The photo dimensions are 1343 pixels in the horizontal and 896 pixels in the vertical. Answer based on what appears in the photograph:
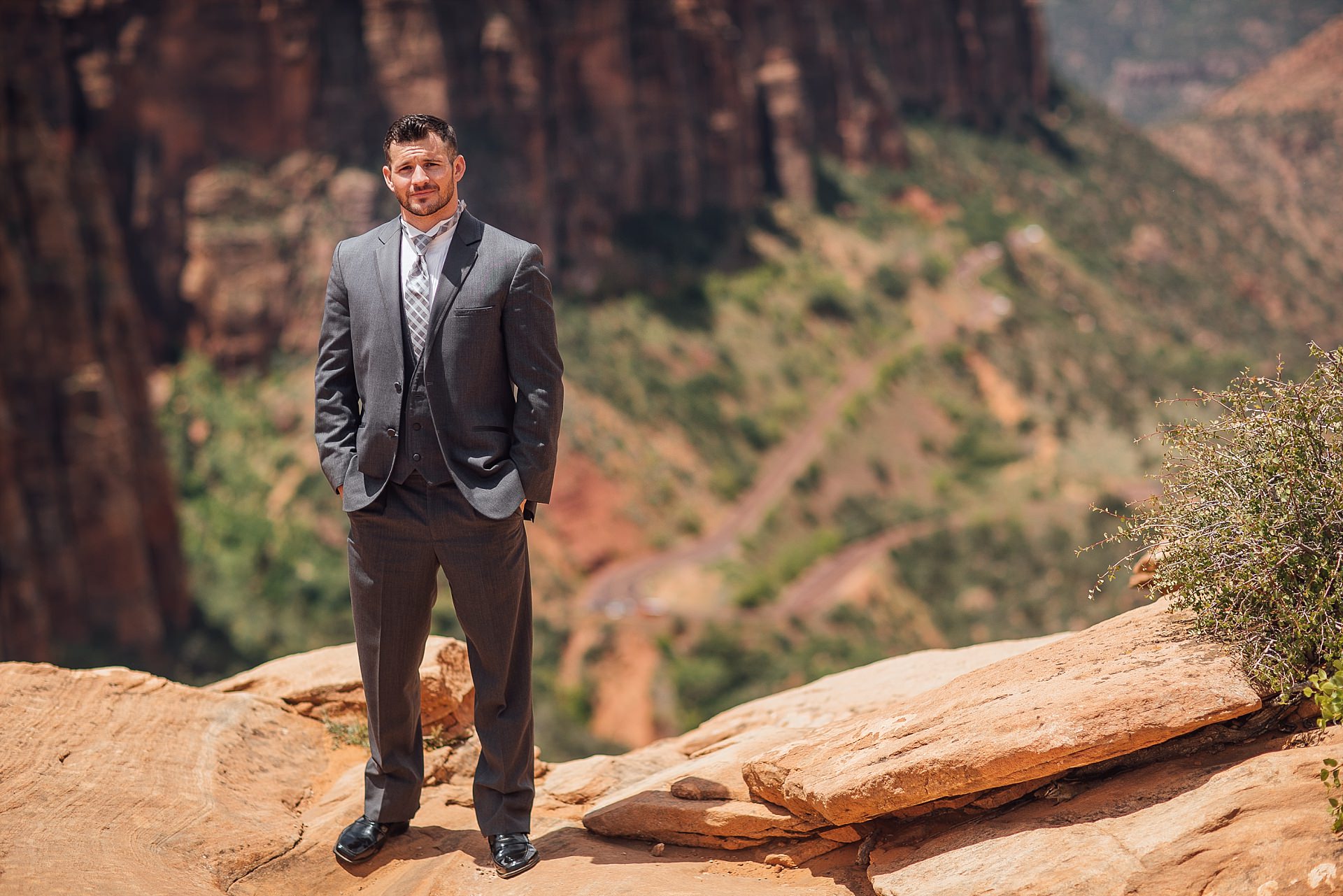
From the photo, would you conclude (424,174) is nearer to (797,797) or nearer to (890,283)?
(797,797)

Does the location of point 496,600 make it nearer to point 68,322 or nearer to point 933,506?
point 68,322

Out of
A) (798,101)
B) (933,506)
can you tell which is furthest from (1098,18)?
(933,506)

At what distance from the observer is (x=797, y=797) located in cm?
617

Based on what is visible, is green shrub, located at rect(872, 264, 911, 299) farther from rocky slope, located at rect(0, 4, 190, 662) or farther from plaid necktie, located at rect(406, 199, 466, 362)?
plaid necktie, located at rect(406, 199, 466, 362)

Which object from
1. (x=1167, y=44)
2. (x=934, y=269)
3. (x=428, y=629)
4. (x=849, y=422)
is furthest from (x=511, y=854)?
(x=1167, y=44)

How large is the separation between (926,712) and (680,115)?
45.9m

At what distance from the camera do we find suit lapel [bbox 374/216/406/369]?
5938mm

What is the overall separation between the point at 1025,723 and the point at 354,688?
177 inches

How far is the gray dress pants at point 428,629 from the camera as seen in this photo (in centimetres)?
598

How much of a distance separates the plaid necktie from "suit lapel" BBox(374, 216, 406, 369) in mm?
49

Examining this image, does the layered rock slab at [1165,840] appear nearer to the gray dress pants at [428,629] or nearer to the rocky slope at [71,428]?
the gray dress pants at [428,629]

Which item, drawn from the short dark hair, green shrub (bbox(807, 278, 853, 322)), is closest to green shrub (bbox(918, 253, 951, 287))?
green shrub (bbox(807, 278, 853, 322))

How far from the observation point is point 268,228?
121 feet

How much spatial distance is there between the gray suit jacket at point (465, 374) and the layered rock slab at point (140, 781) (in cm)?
196
